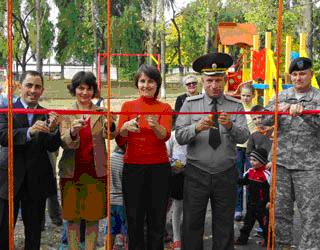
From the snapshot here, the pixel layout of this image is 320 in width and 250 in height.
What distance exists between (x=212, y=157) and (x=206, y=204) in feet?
1.19

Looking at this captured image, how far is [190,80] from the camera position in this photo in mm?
5461

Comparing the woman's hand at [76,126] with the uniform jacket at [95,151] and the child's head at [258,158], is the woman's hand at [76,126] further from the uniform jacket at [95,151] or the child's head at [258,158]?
the child's head at [258,158]

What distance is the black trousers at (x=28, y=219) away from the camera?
139 inches

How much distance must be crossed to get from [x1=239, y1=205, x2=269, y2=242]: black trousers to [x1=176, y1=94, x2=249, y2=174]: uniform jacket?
1.17m

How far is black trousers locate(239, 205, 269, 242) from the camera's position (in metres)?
4.66

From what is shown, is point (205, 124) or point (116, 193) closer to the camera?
point (205, 124)

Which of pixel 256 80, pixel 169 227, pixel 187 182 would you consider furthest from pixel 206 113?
pixel 256 80

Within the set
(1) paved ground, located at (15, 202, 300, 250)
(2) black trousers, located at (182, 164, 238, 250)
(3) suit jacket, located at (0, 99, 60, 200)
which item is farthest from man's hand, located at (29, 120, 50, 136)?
(1) paved ground, located at (15, 202, 300, 250)

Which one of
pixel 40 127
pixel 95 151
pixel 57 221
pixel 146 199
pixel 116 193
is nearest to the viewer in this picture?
pixel 40 127

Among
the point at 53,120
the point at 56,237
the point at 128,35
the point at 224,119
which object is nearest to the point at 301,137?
the point at 224,119

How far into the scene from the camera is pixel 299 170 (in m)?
3.64

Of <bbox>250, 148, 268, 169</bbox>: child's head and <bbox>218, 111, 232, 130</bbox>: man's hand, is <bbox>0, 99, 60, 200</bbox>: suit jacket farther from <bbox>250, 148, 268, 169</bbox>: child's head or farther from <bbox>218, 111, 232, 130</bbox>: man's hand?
<bbox>250, 148, 268, 169</bbox>: child's head

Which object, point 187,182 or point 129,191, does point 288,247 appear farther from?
point 129,191

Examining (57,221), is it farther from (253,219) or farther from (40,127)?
(40,127)
